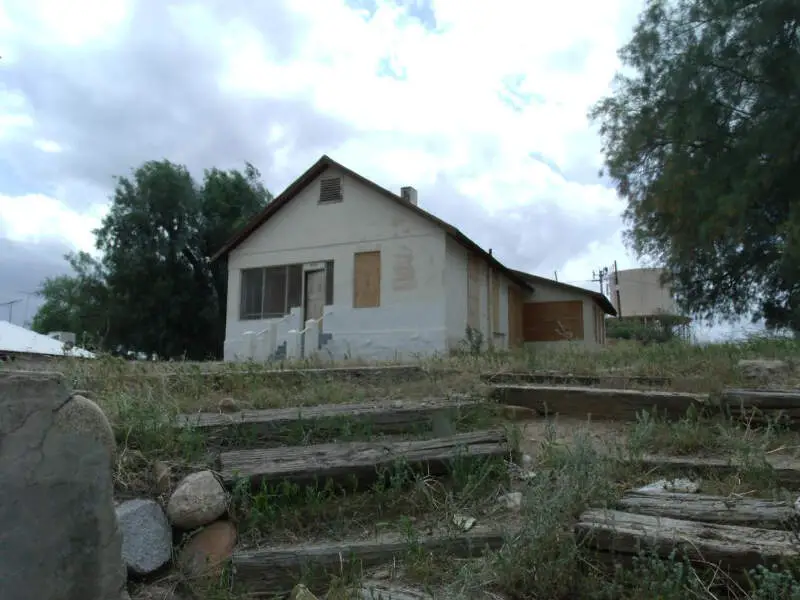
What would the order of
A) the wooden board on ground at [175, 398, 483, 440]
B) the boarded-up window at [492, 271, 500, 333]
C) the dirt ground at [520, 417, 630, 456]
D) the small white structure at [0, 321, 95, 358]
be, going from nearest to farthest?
1. the dirt ground at [520, 417, 630, 456]
2. the wooden board on ground at [175, 398, 483, 440]
3. the small white structure at [0, 321, 95, 358]
4. the boarded-up window at [492, 271, 500, 333]

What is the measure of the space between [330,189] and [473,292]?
467 cm

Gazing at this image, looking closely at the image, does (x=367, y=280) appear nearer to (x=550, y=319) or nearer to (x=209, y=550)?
(x=550, y=319)

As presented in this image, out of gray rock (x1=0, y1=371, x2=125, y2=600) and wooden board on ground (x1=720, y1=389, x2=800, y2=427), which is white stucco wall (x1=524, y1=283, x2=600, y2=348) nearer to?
wooden board on ground (x1=720, y1=389, x2=800, y2=427)

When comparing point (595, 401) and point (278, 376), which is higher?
point (278, 376)

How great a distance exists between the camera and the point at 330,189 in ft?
54.2

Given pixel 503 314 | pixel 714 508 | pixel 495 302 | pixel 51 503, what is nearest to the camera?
pixel 51 503

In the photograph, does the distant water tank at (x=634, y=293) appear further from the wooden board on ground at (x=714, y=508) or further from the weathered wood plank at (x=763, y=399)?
the wooden board on ground at (x=714, y=508)

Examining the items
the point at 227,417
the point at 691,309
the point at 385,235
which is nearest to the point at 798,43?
the point at 691,309

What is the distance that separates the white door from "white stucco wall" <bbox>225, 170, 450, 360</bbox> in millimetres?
449

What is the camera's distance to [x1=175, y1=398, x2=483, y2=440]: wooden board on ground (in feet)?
14.9

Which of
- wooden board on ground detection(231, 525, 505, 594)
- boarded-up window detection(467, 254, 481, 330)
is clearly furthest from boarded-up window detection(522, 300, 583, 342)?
wooden board on ground detection(231, 525, 505, 594)

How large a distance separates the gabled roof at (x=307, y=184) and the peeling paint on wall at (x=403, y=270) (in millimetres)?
1003

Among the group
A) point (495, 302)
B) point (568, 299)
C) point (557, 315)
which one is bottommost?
point (557, 315)

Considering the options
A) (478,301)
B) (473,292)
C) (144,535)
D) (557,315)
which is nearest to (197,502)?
(144,535)
